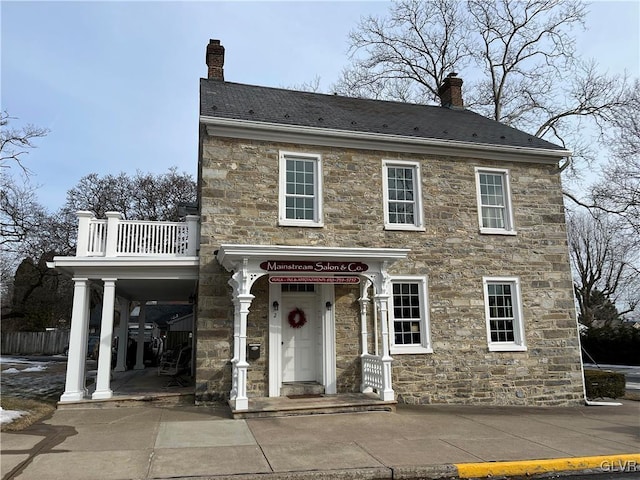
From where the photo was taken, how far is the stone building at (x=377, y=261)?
1024cm

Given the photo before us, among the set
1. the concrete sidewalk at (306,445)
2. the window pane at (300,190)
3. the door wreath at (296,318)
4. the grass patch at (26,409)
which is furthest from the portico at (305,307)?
the grass patch at (26,409)

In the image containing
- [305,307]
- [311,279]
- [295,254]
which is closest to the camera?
[295,254]

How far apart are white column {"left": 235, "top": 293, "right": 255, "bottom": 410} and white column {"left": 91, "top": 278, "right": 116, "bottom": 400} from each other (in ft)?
9.70

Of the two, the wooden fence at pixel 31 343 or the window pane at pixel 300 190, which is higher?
the window pane at pixel 300 190

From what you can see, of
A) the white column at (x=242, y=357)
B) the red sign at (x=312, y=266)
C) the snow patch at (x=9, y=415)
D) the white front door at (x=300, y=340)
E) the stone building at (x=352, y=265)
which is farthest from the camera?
the white front door at (x=300, y=340)

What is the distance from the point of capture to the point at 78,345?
10062 millimetres

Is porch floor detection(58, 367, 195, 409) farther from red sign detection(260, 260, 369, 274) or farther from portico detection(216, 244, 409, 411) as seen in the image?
red sign detection(260, 260, 369, 274)

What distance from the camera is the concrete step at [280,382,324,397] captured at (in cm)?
1050

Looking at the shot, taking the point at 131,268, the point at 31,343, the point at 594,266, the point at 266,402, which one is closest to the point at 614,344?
the point at 594,266

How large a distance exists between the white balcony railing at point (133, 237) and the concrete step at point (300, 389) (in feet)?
12.2

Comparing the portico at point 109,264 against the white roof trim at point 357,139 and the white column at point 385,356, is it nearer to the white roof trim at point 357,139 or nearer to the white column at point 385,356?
the white roof trim at point 357,139

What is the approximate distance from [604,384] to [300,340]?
31.9 ft

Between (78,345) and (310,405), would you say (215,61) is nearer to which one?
(78,345)

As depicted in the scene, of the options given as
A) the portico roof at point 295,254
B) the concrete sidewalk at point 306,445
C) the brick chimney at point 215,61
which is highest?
the brick chimney at point 215,61
